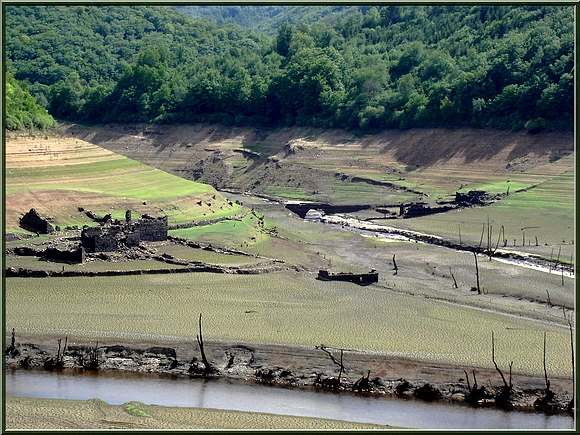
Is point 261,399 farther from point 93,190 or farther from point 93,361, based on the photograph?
point 93,190

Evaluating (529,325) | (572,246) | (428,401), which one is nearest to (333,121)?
(572,246)

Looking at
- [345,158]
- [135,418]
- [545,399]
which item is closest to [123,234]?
[135,418]

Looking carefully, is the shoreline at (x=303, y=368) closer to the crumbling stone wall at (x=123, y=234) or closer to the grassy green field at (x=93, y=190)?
the crumbling stone wall at (x=123, y=234)

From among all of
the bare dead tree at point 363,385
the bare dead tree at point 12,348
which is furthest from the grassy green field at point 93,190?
the bare dead tree at point 363,385

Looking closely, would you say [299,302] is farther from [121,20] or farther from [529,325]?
[121,20]

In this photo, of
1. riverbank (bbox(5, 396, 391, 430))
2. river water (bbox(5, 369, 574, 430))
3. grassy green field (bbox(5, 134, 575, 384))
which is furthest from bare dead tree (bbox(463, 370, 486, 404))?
riverbank (bbox(5, 396, 391, 430))

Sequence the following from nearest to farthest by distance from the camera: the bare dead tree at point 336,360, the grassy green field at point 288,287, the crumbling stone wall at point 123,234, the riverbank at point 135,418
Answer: the riverbank at point 135,418
the bare dead tree at point 336,360
the grassy green field at point 288,287
the crumbling stone wall at point 123,234
